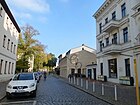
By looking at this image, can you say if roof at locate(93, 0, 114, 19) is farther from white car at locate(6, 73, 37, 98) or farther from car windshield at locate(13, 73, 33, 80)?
white car at locate(6, 73, 37, 98)

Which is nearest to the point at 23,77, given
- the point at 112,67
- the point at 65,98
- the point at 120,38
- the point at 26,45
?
the point at 65,98

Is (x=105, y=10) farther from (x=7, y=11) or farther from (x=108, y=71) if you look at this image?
(x=7, y=11)

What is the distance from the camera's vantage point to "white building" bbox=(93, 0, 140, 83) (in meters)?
19.3

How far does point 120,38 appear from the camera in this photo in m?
23.2

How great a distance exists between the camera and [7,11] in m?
24.1

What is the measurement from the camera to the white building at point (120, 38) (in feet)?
63.4

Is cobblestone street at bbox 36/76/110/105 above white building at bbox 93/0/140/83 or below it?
below

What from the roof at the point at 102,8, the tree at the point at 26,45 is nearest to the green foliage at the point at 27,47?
the tree at the point at 26,45

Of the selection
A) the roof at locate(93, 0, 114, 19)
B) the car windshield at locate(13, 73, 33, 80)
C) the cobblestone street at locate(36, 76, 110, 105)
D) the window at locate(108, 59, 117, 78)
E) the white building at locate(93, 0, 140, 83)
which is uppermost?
the roof at locate(93, 0, 114, 19)

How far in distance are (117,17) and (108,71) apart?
27.1ft

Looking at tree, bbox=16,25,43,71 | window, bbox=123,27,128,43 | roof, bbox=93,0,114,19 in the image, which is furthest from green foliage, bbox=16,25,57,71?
window, bbox=123,27,128,43

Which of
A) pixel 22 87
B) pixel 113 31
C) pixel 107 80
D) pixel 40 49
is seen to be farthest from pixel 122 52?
pixel 40 49

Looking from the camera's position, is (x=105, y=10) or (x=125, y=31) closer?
(x=125, y=31)

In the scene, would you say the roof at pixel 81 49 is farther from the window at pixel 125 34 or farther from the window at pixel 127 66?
the window at pixel 127 66
